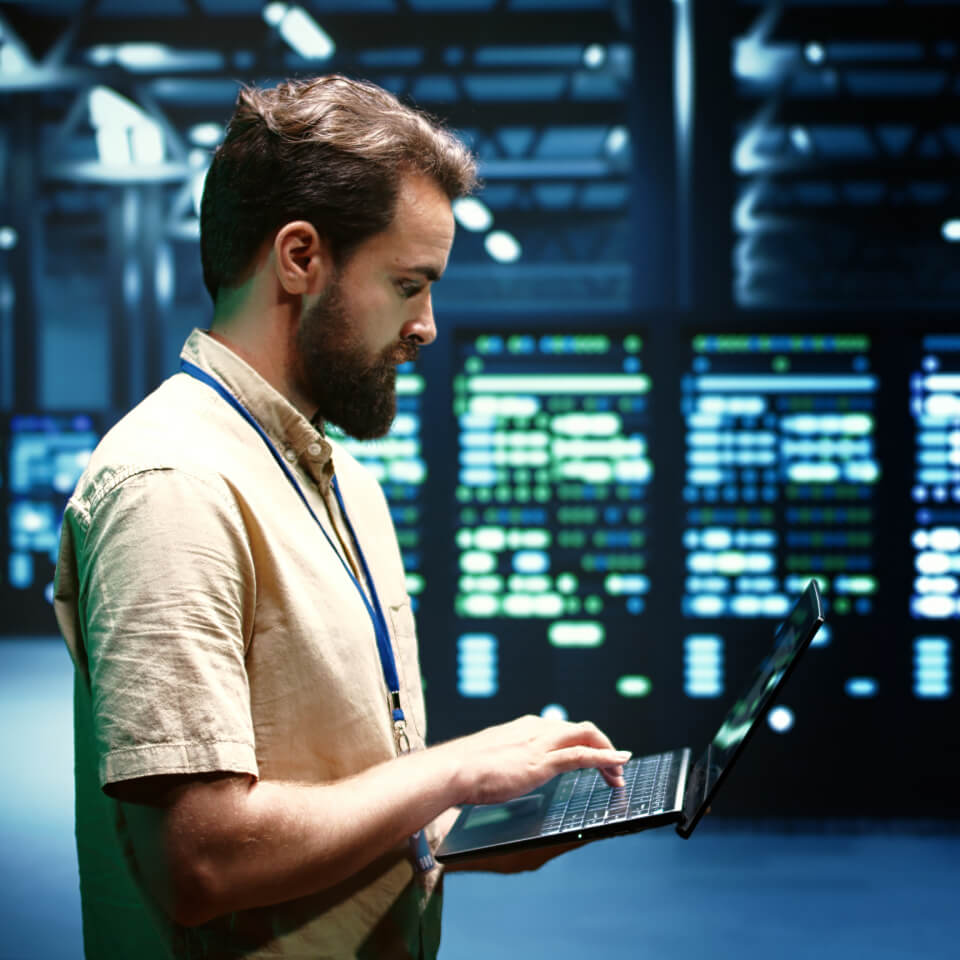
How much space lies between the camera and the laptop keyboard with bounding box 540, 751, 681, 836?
958mm

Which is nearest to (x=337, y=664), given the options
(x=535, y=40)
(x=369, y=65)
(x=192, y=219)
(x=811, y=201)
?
(x=535, y=40)

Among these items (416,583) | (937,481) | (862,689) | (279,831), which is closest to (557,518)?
(416,583)

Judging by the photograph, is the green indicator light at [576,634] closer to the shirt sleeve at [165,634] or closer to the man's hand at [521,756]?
the man's hand at [521,756]

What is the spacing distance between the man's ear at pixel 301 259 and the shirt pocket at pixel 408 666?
0.38 meters

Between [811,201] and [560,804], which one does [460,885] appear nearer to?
[560,804]

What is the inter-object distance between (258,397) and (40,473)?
5998 mm

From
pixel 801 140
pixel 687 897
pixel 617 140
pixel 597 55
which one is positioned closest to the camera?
pixel 687 897

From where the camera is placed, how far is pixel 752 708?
106 cm

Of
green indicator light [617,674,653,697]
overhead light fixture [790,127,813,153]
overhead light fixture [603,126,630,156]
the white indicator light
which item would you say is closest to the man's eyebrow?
green indicator light [617,674,653,697]

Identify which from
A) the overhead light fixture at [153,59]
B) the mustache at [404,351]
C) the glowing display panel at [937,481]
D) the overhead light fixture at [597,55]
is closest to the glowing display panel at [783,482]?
the glowing display panel at [937,481]

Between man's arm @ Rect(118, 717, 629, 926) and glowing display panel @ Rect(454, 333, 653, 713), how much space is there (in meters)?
2.21

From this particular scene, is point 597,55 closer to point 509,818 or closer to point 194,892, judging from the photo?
point 509,818

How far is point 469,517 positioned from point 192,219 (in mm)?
9744

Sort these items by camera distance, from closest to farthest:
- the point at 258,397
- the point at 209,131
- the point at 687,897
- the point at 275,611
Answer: the point at 275,611 < the point at 258,397 < the point at 687,897 < the point at 209,131
